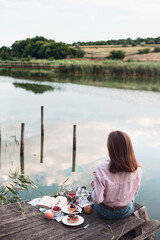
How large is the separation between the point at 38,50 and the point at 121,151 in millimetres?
A: 101326

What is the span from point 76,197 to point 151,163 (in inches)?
243

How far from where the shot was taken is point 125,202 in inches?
A: 164

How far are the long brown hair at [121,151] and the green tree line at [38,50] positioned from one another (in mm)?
86504

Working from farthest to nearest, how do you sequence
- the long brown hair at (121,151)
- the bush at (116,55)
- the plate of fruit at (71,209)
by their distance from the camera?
the bush at (116,55) → the plate of fruit at (71,209) → the long brown hair at (121,151)

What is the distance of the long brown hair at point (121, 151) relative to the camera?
375 centimetres

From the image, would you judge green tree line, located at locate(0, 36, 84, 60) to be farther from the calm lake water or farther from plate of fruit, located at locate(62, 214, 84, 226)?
plate of fruit, located at locate(62, 214, 84, 226)

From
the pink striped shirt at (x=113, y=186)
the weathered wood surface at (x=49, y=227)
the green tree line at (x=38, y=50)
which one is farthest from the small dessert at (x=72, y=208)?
the green tree line at (x=38, y=50)

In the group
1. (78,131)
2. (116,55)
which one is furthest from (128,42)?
(78,131)

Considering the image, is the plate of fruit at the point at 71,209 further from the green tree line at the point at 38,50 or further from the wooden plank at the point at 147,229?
the green tree line at the point at 38,50

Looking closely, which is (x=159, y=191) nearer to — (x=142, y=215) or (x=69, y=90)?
(x=142, y=215)

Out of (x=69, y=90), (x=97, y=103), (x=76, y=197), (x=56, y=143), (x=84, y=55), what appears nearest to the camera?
(x=76, y=197)

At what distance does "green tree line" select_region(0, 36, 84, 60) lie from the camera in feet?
306

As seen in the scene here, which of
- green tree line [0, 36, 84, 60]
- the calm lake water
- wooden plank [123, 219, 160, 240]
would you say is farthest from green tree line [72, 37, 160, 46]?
wooden plank [123, 219, 160, 240]

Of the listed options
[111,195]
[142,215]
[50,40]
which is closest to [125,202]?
[111,195]
